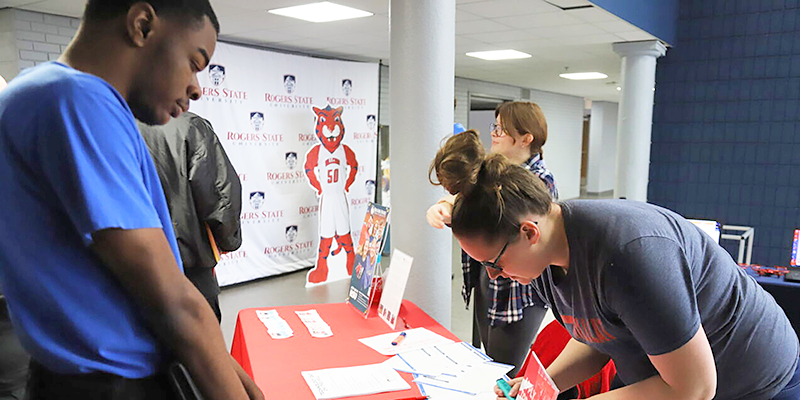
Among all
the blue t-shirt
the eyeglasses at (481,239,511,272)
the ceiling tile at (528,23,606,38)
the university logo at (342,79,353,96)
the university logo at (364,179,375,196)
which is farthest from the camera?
the university logo at (364,179,375,196)

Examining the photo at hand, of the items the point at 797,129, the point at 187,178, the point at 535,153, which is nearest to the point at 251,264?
the point at 187,178

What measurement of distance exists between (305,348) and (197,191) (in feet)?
3.42

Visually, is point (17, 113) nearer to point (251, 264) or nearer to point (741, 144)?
point (251, 264)

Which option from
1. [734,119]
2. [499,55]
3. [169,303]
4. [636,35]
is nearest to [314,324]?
[169,303]

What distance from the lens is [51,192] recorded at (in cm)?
66

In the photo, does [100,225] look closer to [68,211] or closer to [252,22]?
[68,211]

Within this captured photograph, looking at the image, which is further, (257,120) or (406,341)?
(257,120)

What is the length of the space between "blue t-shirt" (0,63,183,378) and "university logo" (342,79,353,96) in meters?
5.62

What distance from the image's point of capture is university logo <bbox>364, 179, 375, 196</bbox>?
21.3 feet

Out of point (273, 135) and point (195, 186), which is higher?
point (273, 135)

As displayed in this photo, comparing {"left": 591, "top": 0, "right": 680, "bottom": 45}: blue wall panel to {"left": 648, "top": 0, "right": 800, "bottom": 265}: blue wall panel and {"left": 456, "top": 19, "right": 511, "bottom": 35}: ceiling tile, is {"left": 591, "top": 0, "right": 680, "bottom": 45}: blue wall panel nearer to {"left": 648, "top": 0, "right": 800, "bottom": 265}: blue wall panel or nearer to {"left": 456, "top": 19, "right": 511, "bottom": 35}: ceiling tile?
{"left": 648, "top": 0, "right": 800, "bottom": 265}: blue wall panel

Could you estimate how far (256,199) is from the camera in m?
5.35

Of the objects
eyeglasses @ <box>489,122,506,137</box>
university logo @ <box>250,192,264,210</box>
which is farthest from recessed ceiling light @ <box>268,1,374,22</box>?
eyeglasses @ <box>489,122,506,137</box>

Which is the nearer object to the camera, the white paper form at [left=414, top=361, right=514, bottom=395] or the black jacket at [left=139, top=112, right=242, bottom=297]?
the white paper form at [left=414, top=361, right=514, bottom=395]
